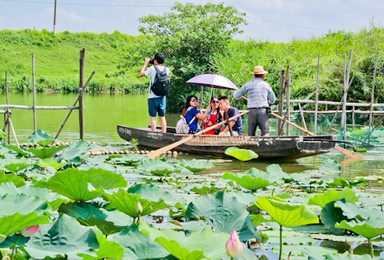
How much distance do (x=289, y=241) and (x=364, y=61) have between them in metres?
15.9

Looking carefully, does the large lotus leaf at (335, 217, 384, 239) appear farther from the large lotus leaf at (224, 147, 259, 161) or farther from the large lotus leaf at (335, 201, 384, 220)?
the large lotus leaf at (224, 147, 259, 161)

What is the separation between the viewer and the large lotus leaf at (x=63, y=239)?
1.63m

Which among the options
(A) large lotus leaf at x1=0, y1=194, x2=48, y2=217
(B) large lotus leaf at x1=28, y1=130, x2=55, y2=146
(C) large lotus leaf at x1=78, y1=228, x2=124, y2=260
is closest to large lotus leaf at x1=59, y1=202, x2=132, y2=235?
(A) large lotus leaf at x1=0, y1=194, x2=48, y2=217

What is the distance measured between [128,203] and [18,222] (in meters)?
0.65

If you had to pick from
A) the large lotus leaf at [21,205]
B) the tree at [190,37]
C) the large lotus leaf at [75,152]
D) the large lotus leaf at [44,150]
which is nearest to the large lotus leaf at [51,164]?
the large lotus leaf at [75,152]

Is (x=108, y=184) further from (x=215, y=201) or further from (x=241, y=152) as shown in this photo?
(x=241, y=152)

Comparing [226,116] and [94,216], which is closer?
[94,216]

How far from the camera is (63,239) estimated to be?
1.67m

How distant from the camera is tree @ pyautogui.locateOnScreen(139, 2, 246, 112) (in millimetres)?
20562

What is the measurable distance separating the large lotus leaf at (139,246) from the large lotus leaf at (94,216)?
408 millimetres

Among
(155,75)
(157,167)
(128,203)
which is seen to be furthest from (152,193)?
(155,75)

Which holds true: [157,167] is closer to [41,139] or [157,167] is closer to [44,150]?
[44,150]

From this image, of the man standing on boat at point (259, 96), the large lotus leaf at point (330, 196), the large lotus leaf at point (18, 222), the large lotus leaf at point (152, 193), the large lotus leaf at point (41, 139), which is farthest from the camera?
the man standing on boat at point (259, 96)

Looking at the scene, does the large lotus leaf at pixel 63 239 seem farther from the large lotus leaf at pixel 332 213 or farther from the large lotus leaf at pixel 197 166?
the large lotus leaf at pixel 197 166
